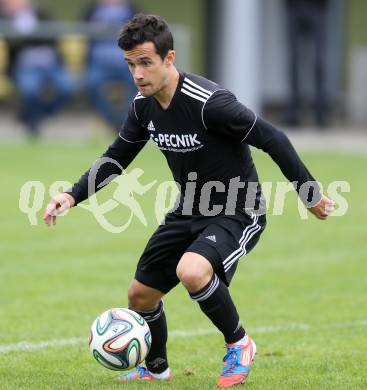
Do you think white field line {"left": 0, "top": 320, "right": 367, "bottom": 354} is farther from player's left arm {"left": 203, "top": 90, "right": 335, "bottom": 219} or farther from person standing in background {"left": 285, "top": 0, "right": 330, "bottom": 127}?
person standing in background {"left": 285, "top": 0, "right": 330, "bottom": 127}

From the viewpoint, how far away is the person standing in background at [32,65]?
55.7 ft

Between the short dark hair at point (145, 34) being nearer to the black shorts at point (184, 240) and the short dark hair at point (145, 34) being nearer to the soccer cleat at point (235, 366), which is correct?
the black shorts at point (184, 240)

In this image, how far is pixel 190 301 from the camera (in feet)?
27.0

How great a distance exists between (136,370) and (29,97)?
11409mm

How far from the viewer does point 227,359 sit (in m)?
5.75

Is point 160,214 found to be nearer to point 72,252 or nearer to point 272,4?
point 72,252

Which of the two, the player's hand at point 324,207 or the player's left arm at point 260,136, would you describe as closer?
the player's left arm at point 260,136

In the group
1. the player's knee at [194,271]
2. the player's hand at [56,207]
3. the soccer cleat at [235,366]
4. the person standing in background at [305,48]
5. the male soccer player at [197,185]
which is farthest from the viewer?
the person standing in background at [305,48]

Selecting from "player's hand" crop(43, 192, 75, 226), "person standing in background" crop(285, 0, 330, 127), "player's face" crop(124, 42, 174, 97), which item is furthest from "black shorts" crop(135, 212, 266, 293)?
"person standing in background" crop(285, 0, 330, 127)

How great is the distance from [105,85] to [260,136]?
39.1 feet

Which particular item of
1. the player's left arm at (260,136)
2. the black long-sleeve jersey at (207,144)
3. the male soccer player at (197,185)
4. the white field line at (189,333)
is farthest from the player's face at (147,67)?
the white field line at (189,333)

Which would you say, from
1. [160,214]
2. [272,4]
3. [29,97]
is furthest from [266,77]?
[160,214]

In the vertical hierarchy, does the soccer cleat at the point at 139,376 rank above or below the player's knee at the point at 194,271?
below

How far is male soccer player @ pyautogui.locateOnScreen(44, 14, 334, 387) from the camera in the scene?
5598 millimetres
